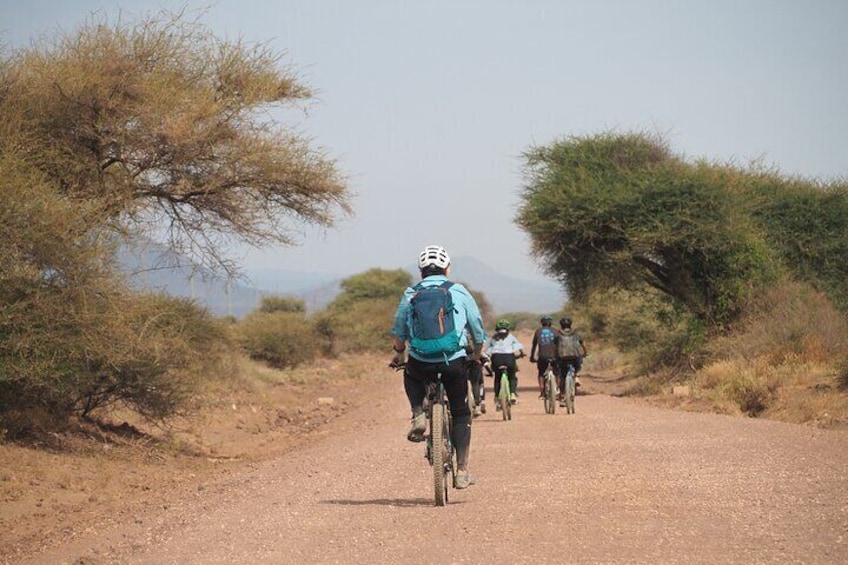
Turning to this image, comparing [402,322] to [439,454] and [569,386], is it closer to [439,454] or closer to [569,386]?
[439,454]

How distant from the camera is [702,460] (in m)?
11.8

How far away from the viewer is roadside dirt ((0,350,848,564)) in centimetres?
742

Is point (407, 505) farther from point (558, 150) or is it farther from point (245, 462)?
point (558, 150)

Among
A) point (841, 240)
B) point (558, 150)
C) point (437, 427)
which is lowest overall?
point (437, 427)

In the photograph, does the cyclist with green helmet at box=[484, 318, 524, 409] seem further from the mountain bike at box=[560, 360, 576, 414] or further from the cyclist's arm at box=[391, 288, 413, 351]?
the cyclist's arm at box=[391, 288, 413, 351]

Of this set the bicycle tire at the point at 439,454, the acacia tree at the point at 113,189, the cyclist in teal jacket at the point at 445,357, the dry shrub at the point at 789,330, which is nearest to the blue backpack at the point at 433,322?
the cyclist in teal jacket at the point at 445,357

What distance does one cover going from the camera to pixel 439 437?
30.2ft

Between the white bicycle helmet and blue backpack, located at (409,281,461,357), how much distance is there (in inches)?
9.5

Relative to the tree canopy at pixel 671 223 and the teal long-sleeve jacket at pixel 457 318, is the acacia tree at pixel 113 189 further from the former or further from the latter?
the tree canopy at pixel 671 223

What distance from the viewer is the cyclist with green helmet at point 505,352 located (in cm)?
1869

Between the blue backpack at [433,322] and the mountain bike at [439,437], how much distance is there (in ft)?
1.17

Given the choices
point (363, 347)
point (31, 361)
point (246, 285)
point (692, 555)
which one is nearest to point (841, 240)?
point (246, 285)

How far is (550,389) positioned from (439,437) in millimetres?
11019

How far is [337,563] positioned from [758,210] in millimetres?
29047
